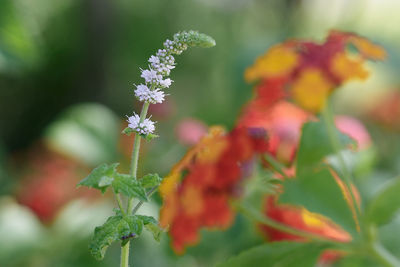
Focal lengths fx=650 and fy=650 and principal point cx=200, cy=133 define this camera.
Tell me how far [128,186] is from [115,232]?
0.09ft

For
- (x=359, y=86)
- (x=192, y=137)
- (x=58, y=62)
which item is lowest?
(x=192, y=137)

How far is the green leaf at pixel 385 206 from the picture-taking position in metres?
0.52

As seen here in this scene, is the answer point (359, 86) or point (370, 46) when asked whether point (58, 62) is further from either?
point (370, 46)

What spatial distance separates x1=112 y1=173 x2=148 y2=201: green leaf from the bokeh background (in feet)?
1.93

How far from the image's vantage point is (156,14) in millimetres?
2598

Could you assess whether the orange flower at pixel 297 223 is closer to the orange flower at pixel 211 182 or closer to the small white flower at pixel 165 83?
the orange flower at pixel 211 182

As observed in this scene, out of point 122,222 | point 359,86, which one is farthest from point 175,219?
point 359,86

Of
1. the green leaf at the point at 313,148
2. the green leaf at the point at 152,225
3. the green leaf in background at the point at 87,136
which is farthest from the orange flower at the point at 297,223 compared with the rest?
the green leaf in background at the point at 87,136

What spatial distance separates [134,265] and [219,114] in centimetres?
50

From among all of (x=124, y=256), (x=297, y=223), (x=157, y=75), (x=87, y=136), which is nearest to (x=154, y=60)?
(x=157, y=75)

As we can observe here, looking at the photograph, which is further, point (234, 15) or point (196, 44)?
point (234, 15)

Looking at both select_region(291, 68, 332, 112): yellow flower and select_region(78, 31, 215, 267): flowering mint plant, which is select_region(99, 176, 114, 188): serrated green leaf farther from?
select_region(291, 68, 332, 112): yellow flower

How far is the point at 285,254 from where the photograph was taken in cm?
52

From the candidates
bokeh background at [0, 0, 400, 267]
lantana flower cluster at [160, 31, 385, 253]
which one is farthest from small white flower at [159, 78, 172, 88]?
bokeh background at [0, 0, 400, 267]
